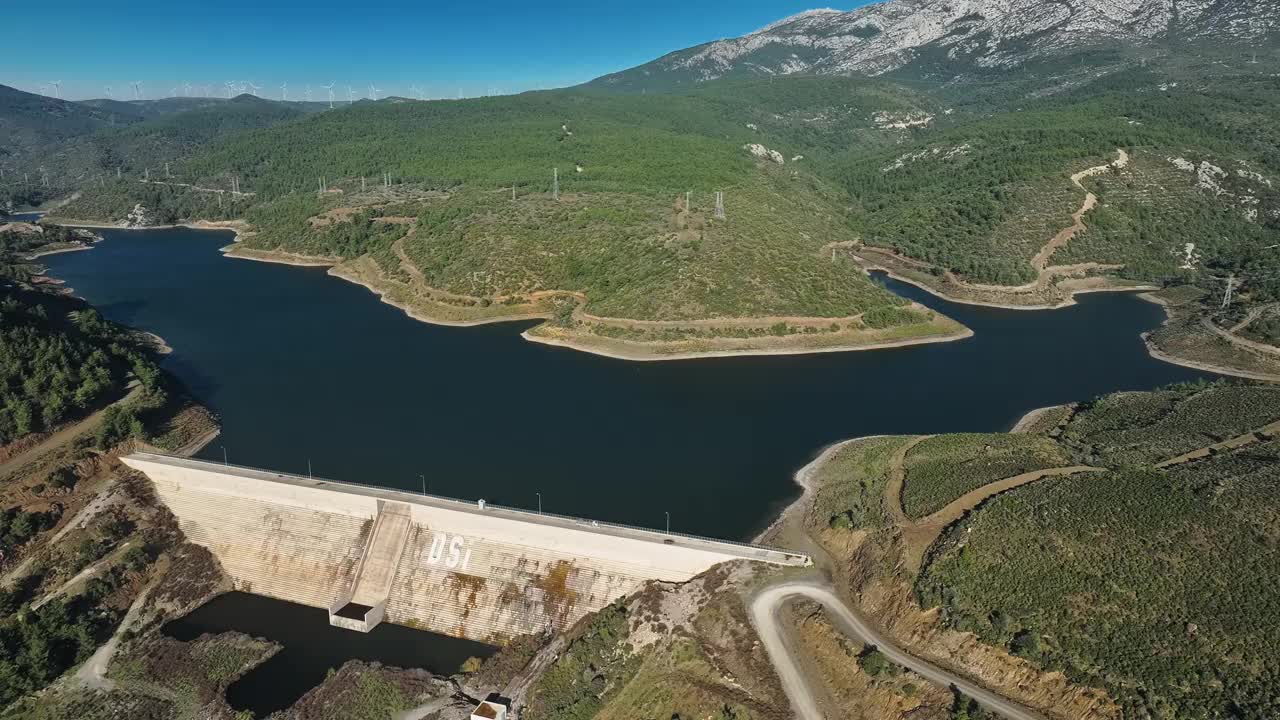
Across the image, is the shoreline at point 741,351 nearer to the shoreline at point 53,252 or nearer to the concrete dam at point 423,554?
the concrete dam at point 423,554

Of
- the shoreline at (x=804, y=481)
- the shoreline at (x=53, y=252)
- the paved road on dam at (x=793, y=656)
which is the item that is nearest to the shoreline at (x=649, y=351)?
the shoreline at (x=804, y=481)

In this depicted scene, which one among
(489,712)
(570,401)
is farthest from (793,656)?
(570,401)

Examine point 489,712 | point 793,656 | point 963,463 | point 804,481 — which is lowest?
point 489,712

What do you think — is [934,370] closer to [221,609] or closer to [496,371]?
[496,371]

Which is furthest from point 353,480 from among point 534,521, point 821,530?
point 821,530

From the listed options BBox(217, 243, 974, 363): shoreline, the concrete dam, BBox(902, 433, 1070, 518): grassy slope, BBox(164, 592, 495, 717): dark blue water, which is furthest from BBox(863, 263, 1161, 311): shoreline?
BBox(164, 592, 495, 717): dark blue water

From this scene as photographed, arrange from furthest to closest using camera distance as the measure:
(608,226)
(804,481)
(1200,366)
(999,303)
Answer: (608,226)
(999,303)
(1200,366)
(804,481)

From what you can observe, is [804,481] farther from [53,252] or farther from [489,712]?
[53,252]
